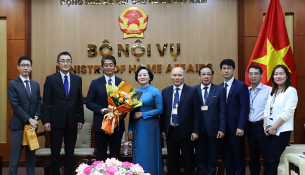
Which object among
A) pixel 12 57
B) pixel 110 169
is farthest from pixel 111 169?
pixel 12 57

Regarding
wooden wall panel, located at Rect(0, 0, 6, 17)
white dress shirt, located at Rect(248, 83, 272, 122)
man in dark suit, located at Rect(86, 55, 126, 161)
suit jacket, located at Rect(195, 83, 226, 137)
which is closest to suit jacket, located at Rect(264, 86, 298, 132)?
white dress shirt, located at Rect(248, 83, 272, 122)

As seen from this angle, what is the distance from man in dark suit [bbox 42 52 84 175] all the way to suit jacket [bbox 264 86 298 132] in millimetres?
2412

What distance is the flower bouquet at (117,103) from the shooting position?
8.65 ft

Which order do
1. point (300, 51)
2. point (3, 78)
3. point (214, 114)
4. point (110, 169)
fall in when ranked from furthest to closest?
point (3, 78), point (300, 51), point (214, 114), point (110, 169)

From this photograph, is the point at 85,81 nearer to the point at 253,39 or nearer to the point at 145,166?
the point at 145,166

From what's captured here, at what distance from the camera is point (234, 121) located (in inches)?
119

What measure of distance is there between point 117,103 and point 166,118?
2.21ft

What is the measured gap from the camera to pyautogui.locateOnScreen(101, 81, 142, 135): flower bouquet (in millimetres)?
2637

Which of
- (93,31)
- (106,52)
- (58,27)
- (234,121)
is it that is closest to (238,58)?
(234,121)

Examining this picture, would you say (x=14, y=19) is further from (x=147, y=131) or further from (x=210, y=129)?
(x=210, y=129)

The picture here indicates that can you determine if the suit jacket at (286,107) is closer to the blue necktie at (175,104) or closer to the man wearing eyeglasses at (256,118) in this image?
the man wearing eyeglasses at (256,118)

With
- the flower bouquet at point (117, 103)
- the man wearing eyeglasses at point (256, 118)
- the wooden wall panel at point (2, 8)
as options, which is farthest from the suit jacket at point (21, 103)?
the man wearing eyeglasses at point (256, 118)

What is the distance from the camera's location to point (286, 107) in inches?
106

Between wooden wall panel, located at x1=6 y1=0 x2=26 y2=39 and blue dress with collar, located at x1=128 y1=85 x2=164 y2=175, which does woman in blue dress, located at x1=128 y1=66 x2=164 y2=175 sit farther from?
wooden wall panel, located at x1=6 y1=0 x2=26 y2=39
